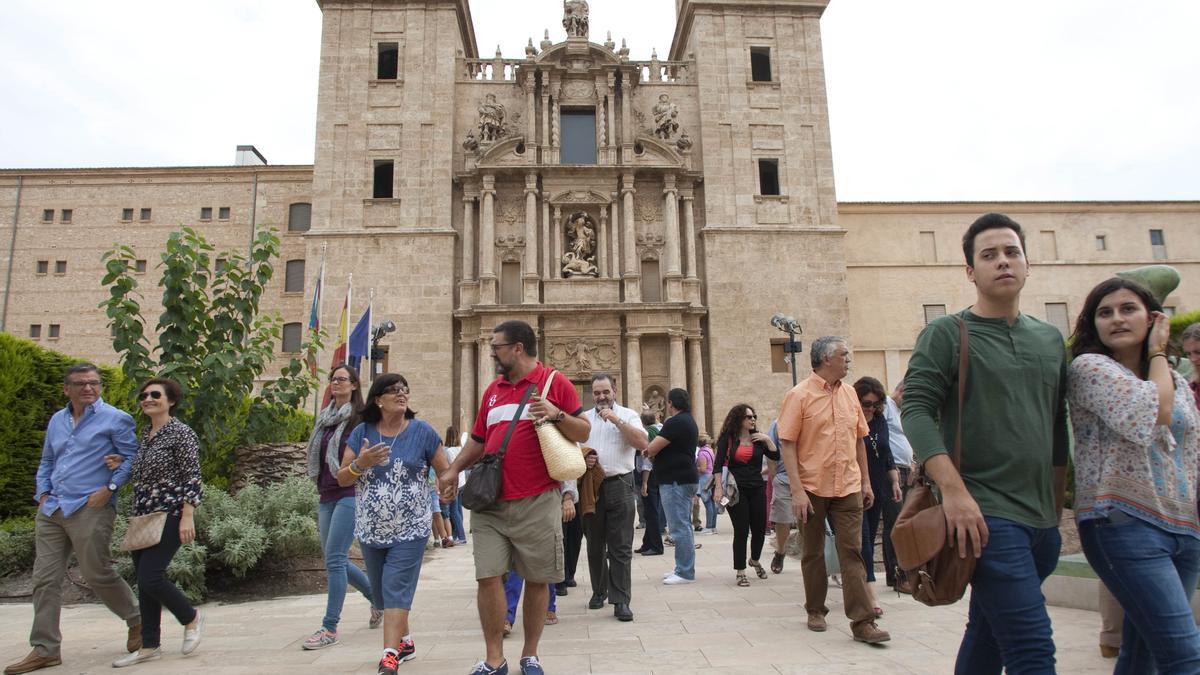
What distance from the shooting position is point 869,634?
4918 mm

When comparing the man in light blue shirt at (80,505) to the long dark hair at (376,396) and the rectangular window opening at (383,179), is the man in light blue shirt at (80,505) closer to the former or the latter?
the long dark hair at (376,396)

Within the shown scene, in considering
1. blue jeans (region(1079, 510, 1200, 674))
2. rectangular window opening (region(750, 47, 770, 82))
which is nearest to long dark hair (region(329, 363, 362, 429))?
blue jeans (region(1079, 510, 1200, 674))

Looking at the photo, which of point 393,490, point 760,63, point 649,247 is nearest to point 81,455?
point 393,490

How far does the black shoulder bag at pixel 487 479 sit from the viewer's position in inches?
166

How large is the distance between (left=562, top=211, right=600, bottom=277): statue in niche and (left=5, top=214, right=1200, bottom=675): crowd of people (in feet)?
51.7

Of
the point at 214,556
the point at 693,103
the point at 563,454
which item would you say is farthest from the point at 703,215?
the point at 563,454

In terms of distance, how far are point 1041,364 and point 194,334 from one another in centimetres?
905

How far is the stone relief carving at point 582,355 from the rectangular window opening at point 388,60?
35.3 feet

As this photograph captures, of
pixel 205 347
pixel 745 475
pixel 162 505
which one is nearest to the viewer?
pixel 162 505

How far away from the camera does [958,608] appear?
6.04 m

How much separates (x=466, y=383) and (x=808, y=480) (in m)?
18.4

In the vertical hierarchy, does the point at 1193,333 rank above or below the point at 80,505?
above

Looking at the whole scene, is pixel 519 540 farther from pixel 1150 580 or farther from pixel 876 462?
pixel 876 462

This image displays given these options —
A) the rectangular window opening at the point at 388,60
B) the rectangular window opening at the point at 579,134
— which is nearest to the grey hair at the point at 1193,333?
the rectangular window opening at the point at 579,134
